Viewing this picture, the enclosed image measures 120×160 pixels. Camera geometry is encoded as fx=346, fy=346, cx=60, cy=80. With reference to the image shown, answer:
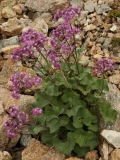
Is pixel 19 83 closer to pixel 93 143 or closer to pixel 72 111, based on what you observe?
pixel 72 111

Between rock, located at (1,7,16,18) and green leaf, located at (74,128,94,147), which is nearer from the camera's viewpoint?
green leaf, located at (74,128,94,147)

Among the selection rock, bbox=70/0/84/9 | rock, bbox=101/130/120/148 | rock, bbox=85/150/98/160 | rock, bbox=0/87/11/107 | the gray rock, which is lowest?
rock, bbox=85/150/98/160

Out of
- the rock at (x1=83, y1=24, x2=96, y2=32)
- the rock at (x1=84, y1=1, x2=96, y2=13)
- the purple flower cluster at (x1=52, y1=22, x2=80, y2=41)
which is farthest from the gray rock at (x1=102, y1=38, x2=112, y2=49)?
the purple flower cluster at (x1=52, y1=22, x2=80, y2=41)

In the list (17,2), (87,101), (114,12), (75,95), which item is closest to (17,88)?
(75,95)

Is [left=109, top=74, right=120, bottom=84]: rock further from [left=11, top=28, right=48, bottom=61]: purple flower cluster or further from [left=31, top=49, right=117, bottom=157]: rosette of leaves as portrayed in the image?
[left=11, top=28, right=48, bottom=61]: purple flower cluster

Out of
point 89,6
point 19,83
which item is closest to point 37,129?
point 19,83

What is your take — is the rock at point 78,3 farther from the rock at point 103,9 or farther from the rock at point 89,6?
the rock at point 103,9

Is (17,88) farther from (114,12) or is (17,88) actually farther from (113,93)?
(114,12)
